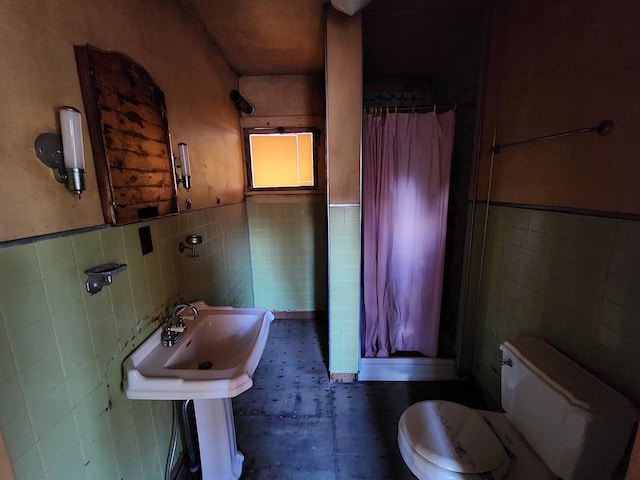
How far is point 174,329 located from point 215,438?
56 centimetres

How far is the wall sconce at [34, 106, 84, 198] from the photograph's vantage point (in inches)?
29.6

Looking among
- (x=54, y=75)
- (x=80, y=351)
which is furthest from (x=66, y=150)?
(x=80, y=351)

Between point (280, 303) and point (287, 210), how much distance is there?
42.7 inches

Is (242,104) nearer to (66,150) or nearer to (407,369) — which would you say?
(66,150)

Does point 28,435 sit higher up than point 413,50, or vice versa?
point 413,50

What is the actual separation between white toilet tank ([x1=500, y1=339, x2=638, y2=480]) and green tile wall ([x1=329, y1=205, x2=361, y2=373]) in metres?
1.00

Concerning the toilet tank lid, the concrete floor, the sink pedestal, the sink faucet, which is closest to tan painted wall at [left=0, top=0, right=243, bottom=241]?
the sink faucet

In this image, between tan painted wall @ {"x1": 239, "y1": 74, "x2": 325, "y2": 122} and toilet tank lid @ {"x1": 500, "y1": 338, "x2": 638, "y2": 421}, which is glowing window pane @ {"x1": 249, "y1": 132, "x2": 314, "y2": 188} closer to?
tan painted wall @ {"x1": 239, "y1": 74, "x2": 325, "y2": 122}

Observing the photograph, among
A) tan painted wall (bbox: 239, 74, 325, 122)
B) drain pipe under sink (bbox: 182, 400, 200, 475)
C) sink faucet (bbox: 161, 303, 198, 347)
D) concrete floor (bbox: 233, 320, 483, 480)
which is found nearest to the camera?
sink faucet (bbox: 161, 303, 198, 347)

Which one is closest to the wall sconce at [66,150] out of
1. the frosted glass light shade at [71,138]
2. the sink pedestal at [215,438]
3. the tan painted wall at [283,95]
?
the frosted glass light shade at [71,138]

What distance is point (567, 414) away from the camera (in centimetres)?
93

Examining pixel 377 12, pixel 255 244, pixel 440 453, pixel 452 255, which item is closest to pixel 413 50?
pixel 377 12

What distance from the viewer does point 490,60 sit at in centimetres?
164

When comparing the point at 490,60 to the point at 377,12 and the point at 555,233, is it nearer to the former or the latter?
the point at 377,12
